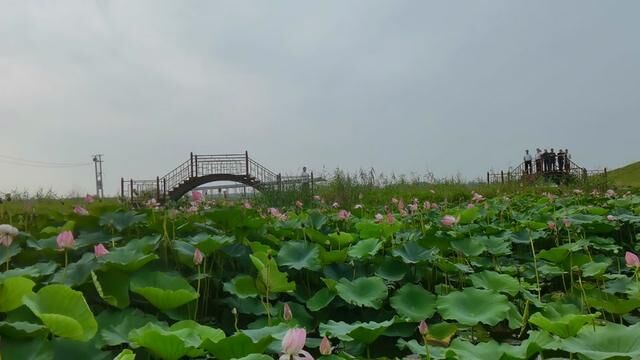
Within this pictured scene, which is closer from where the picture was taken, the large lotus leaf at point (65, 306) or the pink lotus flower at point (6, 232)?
the large lotus leaf at point (65, 306)

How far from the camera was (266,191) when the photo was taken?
8.58 m

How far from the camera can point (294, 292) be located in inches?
79.9

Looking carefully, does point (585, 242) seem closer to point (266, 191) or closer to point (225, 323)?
point (225, 323)

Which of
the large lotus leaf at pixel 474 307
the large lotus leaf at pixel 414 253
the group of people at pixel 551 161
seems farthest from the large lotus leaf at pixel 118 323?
the group of people at pixel 551 161

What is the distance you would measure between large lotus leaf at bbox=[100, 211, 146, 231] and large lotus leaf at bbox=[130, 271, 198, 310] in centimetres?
65

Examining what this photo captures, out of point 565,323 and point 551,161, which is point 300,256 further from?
point 551,161

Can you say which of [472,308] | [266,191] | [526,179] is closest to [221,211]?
[472,308]

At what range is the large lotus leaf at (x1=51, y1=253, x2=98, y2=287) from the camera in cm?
163

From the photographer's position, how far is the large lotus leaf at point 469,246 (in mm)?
2293

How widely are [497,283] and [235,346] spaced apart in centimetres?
115

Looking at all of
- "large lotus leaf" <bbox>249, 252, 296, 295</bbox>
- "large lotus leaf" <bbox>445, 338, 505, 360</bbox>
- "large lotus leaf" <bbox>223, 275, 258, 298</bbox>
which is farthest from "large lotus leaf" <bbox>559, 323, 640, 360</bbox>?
"large lotus leaf" <bbox>223, 275, 258, 298</bbox>

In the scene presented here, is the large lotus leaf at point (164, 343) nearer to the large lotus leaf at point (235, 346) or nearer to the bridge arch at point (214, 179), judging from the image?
the large lotus leaf at point (235, 346)

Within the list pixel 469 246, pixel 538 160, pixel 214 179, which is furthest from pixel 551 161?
pixel 469 246

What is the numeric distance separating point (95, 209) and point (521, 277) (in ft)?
6.17
